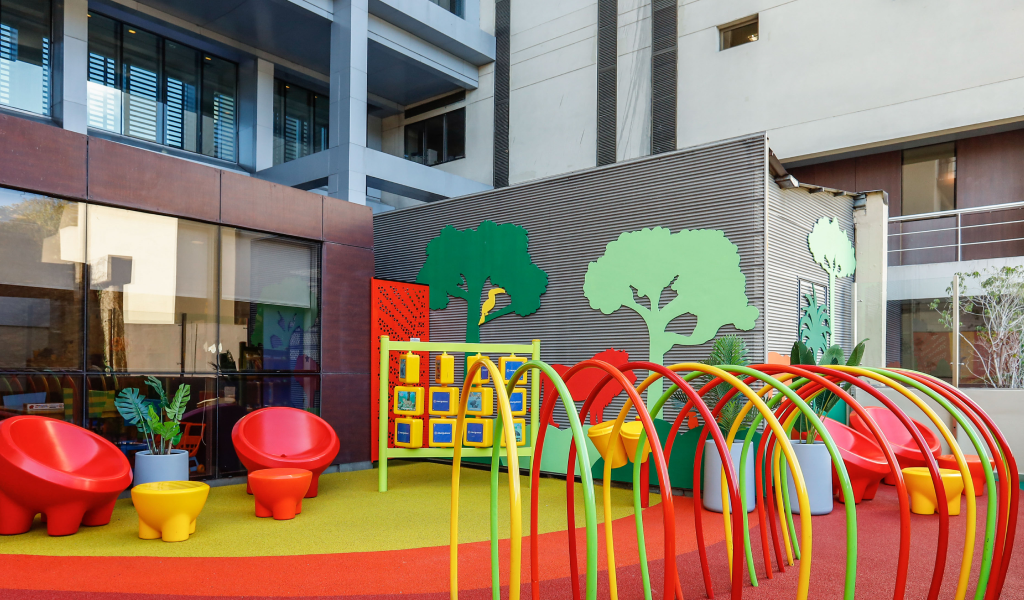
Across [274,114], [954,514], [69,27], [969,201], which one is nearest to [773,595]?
[954,514]

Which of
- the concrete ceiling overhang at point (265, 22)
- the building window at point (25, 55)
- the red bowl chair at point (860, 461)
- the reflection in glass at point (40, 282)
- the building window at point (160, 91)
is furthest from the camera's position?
the concrete ceiling overhang at point (265, 22)

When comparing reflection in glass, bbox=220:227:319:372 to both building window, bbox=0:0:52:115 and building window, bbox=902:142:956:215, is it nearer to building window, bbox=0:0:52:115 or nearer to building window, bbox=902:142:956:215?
building window, bbox=0:0:52:115

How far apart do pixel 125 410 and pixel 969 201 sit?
505 inches

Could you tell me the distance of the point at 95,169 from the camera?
6484mm

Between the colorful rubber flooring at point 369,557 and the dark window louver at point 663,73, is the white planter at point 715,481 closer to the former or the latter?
the colorful rubber flooring at point 369,557

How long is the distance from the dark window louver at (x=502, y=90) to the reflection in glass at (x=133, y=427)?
9.89 m

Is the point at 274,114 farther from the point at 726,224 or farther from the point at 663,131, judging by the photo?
the point at 726,224

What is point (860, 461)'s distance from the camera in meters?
6.74

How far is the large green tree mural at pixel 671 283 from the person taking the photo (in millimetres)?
7113

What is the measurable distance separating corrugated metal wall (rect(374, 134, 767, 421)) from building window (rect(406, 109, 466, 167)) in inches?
294

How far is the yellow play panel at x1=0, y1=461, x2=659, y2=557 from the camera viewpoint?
16.4ft

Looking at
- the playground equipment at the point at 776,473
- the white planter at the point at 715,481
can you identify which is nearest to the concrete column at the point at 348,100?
the white planter at the point at 715,481

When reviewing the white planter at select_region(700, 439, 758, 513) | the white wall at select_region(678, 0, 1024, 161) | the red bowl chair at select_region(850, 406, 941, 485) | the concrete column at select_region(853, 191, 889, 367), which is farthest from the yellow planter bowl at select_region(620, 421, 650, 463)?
the white wall at select_region(678, 0, 1024, 161)

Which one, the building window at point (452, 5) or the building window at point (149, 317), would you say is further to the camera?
the building window at point (452, 5)
